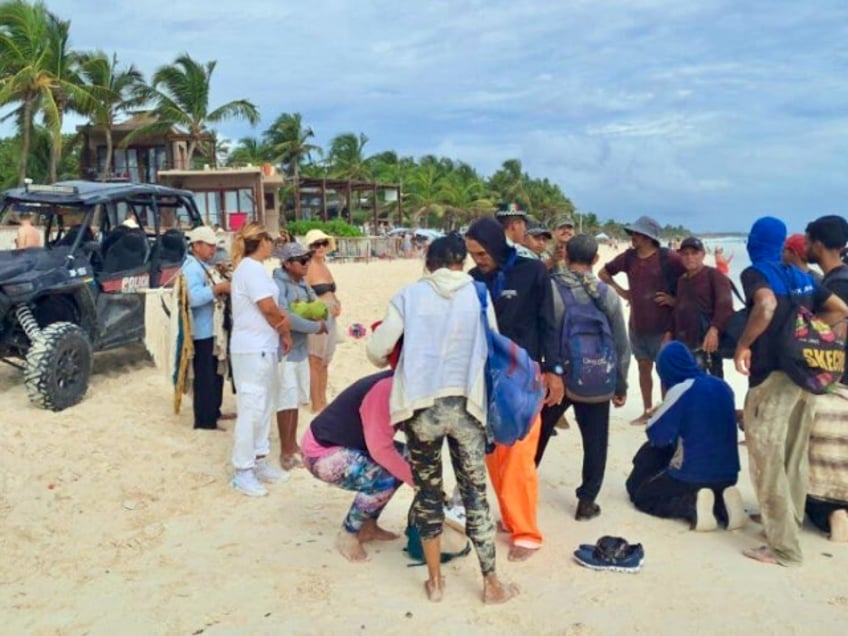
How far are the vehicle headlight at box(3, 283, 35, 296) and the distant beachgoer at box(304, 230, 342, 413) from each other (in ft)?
7.69

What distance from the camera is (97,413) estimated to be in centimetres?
641

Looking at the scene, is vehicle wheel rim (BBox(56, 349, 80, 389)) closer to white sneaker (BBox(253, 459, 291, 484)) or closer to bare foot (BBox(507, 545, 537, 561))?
white sneaker (BBox(253, 459, 291, 484))

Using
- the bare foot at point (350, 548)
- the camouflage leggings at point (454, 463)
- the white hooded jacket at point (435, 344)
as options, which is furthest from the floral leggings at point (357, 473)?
the white hooded jacket at point (435, 344)

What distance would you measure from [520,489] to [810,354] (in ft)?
5.26

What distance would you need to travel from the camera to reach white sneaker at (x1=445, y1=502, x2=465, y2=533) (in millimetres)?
4051

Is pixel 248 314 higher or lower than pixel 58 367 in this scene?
higher

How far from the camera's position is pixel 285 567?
13.0 feet

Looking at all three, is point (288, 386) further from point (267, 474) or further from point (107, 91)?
point (107, 91)

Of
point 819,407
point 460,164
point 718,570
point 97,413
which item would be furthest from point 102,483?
point 460,164

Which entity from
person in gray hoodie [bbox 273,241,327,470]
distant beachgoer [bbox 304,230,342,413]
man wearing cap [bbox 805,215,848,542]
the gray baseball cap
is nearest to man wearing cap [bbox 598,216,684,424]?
the gray baseball cap

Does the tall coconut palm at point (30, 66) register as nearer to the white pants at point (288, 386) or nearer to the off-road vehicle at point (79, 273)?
the off-road vehicle at point (79, 273)

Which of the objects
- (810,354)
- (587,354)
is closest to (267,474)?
(587,354)

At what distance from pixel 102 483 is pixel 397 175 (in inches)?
2041

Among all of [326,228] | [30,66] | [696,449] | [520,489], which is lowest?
[520,489]
